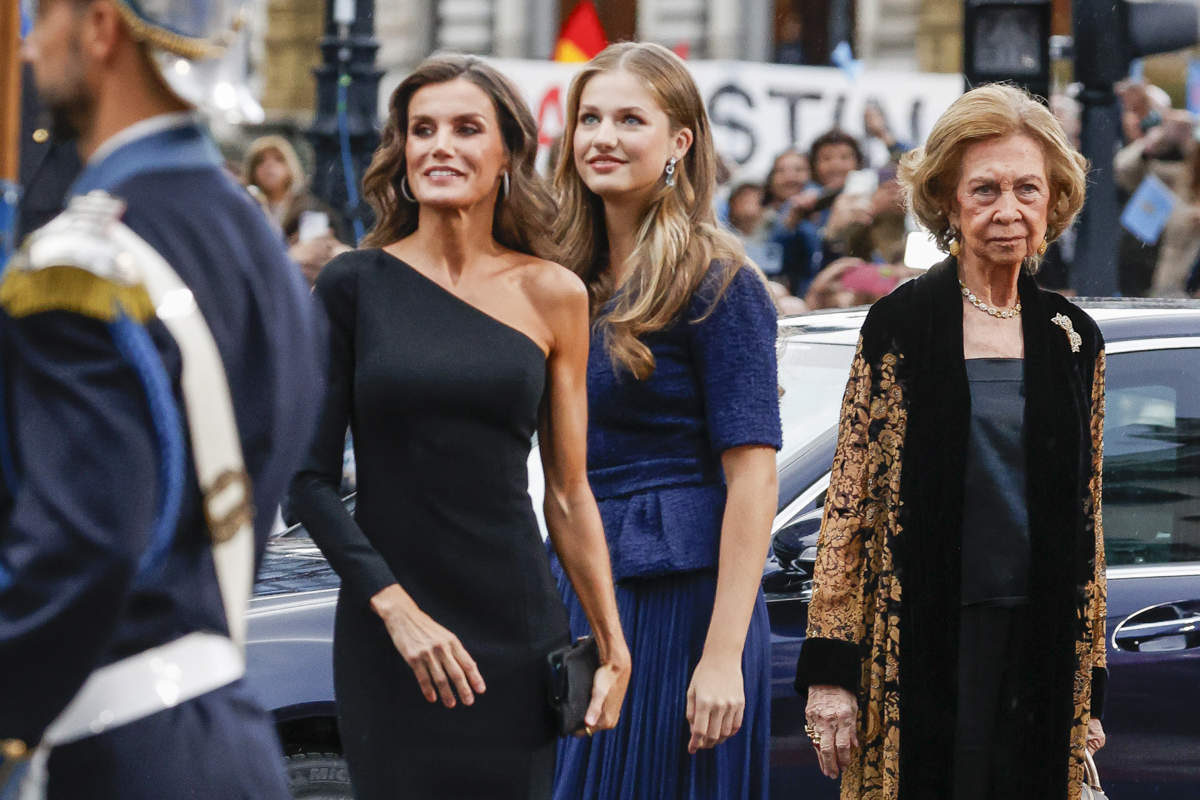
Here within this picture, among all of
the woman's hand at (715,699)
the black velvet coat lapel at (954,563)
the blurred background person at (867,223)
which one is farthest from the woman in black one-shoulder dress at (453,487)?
the blurred background person at (867,223)

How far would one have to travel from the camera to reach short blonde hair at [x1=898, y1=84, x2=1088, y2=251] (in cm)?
398

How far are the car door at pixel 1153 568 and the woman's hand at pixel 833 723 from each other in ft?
3.71

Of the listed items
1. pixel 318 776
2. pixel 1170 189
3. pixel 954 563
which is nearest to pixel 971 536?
pixel 954 563

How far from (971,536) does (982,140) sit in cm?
79

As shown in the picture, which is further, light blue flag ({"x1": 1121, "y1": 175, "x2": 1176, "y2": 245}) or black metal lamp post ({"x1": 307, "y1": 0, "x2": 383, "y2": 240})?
black metal lamp post ({"x1": 307, "y1": 0, "x2": 383, "y2": 240})

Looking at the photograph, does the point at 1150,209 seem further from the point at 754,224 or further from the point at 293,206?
the point at 293,206

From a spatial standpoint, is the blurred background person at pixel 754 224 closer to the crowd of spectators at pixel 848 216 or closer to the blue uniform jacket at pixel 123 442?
the crowd of spectators at pixel 848 216

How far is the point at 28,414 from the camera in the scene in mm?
1921

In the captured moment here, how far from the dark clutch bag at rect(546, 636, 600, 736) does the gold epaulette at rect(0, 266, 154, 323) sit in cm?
153

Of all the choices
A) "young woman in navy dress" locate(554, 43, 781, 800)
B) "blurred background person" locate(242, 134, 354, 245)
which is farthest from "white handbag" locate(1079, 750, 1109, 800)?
"blurred background person" locate(242, 134, 354, 245)

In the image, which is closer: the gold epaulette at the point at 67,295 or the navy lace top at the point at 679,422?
the gold epaulette at the point at 67,295

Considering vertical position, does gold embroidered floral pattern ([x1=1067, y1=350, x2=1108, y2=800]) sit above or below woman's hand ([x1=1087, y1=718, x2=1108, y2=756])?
above

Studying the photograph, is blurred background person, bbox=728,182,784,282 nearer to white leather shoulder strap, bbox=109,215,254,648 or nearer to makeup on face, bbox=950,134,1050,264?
makeup on face, bbox=950,134,1050,264

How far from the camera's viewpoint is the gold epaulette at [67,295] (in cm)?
194
